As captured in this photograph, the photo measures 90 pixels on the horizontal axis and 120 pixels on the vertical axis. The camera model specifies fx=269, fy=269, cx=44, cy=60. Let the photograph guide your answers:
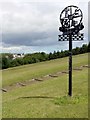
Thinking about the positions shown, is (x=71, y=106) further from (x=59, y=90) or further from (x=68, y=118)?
(x=59, y=90)

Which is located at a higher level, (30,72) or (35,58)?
(35,58)

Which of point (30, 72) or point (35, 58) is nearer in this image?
point (30, 72)

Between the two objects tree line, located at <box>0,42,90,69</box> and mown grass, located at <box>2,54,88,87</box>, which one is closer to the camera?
mown grass, located at <box>2,54,88,87</box>

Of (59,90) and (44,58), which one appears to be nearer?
(59,90)

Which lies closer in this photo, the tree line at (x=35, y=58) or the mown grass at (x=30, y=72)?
the mown grass at (x=30, y=72)

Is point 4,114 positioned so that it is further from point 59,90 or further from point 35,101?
point 59,90

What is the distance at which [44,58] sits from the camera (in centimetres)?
6272

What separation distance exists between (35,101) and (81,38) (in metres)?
4.72

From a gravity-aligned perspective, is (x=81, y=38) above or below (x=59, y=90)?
above

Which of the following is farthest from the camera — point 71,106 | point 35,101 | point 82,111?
point 35,101

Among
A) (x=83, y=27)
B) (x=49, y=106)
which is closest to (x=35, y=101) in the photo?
(x=49, y=106)

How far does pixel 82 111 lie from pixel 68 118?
1.15 metres

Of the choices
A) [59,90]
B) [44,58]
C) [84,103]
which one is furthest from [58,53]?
[84,103]

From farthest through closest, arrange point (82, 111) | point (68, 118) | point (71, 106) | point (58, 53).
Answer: point (58, 53) → point (71, 106) → point (82, 111) → point (68, 118)
